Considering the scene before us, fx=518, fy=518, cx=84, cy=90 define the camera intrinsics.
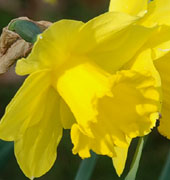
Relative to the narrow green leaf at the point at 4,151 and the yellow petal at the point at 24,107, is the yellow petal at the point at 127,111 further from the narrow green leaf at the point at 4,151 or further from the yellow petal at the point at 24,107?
the narrow green leaf at the point at 4,151

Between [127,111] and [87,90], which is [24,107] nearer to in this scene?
[87,90]

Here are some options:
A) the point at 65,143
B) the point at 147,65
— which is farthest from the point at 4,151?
the point at 65,143

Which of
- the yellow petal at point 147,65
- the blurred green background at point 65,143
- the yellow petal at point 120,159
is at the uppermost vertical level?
the yellow petal at point 147,65

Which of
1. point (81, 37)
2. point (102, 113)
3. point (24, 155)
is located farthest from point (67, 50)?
point (24, 155)

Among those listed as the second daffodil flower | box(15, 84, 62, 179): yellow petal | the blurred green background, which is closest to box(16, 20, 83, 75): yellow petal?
the second daffodil flower

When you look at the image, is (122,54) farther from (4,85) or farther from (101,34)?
(4,85)

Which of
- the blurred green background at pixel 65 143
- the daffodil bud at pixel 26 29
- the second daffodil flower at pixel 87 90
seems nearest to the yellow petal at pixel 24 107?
the second daffodil flower at pixel 87 90

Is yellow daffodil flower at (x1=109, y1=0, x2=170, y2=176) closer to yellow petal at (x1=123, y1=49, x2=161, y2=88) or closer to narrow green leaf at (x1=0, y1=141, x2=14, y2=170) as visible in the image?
yellow petal at (x1=123, y1=49, x2=161, y2=88)
